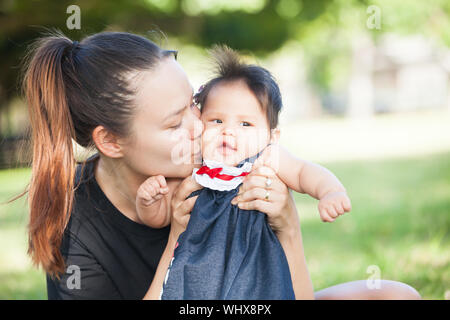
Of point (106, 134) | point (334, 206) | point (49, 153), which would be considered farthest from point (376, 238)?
point (49, 153)

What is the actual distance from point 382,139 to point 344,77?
23.8 m

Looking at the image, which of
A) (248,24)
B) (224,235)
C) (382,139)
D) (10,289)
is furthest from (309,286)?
(382,139)

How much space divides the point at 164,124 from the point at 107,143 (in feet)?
1.02

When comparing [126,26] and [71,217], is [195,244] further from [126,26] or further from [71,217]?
[126,26]

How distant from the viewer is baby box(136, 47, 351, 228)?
2.02 meters

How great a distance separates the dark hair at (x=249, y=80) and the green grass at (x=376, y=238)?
3.70ft

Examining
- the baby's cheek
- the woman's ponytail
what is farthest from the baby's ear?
the woman's ponytail

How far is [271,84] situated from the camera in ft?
7.02

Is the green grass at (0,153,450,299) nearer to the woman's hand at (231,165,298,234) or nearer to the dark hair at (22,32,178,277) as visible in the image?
the dark hair at (22,32,178,277)

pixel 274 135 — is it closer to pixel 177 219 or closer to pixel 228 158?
pixel 228 158

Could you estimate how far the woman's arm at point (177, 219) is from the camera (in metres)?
2.08

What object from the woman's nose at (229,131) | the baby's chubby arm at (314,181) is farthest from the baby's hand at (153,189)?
the baby's chubby arm at (314,181)

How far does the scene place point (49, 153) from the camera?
2.15m

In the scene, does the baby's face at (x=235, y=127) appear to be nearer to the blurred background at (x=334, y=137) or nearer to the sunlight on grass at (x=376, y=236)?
the blurred background at (x=334, y=137)
